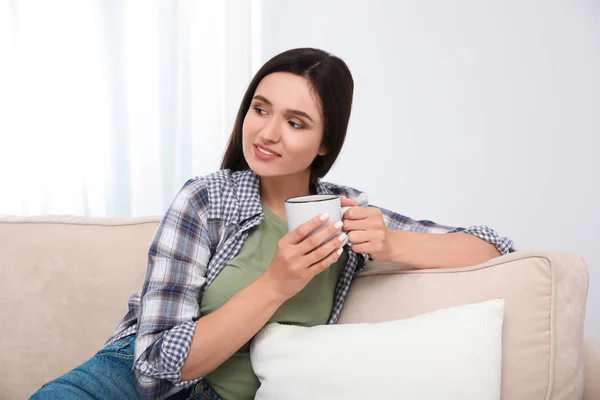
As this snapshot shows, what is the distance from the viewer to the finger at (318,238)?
1037 millimetres

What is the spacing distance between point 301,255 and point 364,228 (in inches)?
6.5

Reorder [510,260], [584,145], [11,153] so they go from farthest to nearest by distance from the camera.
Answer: [11,153], [584,145], [510,260]

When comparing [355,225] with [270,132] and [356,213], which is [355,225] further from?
[270,132]

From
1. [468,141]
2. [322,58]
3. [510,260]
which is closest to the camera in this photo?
[510,260]

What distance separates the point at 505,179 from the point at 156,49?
153cm

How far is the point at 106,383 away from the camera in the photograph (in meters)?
1.15

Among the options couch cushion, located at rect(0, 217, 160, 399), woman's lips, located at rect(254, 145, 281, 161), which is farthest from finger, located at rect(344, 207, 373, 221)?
couch cushion, located at rect(0, 217, 160, 399)

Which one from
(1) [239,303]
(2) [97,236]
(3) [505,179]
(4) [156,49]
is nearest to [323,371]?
(1) [239,303]

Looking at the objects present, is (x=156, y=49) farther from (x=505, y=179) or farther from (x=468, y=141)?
(x=505, y=179)

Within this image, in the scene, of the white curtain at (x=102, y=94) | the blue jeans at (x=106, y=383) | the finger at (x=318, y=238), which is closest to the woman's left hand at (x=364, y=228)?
the finger at (x=318, y=238)

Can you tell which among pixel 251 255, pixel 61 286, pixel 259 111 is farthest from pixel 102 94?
pixel 251 255

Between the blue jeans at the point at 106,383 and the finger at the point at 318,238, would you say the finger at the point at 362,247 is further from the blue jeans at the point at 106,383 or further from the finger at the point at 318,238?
the blue jeans at the point at 106,383

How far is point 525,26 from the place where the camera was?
2.28 metres

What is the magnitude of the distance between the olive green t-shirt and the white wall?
130 centimetres
